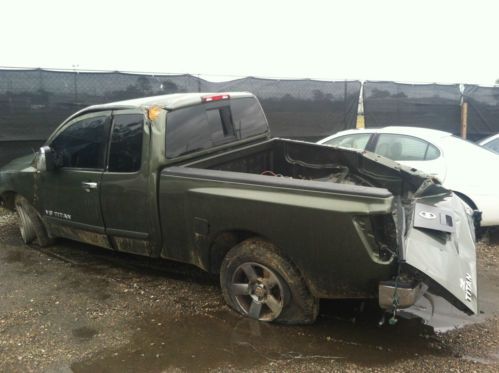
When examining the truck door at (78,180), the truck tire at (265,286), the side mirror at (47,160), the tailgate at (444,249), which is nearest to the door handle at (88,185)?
the truck door at (78,180)

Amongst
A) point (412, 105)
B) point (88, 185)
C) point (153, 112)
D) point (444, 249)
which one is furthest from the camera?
point (412, 105)

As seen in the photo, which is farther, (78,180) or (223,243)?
(78,180)

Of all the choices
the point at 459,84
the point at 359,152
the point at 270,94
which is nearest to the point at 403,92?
the point at 459,84

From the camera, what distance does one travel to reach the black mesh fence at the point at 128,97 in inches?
303

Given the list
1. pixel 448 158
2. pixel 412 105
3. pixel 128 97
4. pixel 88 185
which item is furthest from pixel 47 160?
pixel 412 105

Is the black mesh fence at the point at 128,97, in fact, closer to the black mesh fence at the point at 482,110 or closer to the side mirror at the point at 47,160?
the black mesh fence at the point at 482,110

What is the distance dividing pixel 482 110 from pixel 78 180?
1022cm

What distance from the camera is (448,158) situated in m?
5.72

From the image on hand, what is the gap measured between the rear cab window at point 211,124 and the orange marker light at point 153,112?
10cm

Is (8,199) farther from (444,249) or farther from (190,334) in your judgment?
(444,249)

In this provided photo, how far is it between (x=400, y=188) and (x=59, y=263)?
371cm

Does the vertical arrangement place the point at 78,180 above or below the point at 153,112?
below

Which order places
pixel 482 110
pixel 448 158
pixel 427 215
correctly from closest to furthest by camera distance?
1. pixel 427 215
2. pixel 448 158
3. pixel 482 110

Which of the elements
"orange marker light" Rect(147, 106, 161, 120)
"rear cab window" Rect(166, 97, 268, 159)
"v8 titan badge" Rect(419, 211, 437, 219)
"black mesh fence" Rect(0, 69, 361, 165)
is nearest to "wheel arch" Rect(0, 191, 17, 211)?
"black mesh fence" Rect(0, 69, 361, 165)
